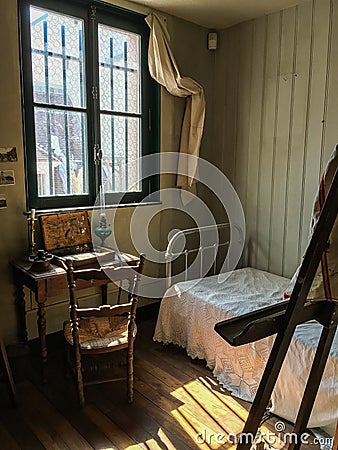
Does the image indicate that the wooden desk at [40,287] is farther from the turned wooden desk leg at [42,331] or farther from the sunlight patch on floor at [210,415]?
the sunlight patch on floor at [210,415]

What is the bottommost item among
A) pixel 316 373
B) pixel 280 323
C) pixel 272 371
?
pixel 316 373

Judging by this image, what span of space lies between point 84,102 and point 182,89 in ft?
2.78

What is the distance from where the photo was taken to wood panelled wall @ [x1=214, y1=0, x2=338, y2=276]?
9.62ft

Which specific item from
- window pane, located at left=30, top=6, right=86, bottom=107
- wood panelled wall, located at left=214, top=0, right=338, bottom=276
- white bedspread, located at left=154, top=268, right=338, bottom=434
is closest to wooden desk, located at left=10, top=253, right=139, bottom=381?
white bedspread, located at left=154, top=268, right=338, bottom=434

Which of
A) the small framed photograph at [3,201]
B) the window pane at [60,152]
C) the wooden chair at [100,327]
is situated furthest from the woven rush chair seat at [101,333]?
the window pane at [60,152]

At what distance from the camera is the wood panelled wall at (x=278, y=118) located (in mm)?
2932

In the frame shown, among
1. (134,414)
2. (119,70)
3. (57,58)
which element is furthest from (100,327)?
(119,70)

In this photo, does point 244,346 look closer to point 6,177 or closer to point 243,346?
point 243,346

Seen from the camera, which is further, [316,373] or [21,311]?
[21,311]

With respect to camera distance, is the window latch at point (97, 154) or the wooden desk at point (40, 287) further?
the window latch at point (97, 154)

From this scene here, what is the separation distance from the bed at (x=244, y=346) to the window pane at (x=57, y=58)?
1410 mm

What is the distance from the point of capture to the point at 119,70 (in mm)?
3145

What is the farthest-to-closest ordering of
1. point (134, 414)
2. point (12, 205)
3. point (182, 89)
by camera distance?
point (182, 89), point (12, 205), point (134, 414)

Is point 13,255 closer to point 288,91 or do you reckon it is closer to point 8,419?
point 8,419
